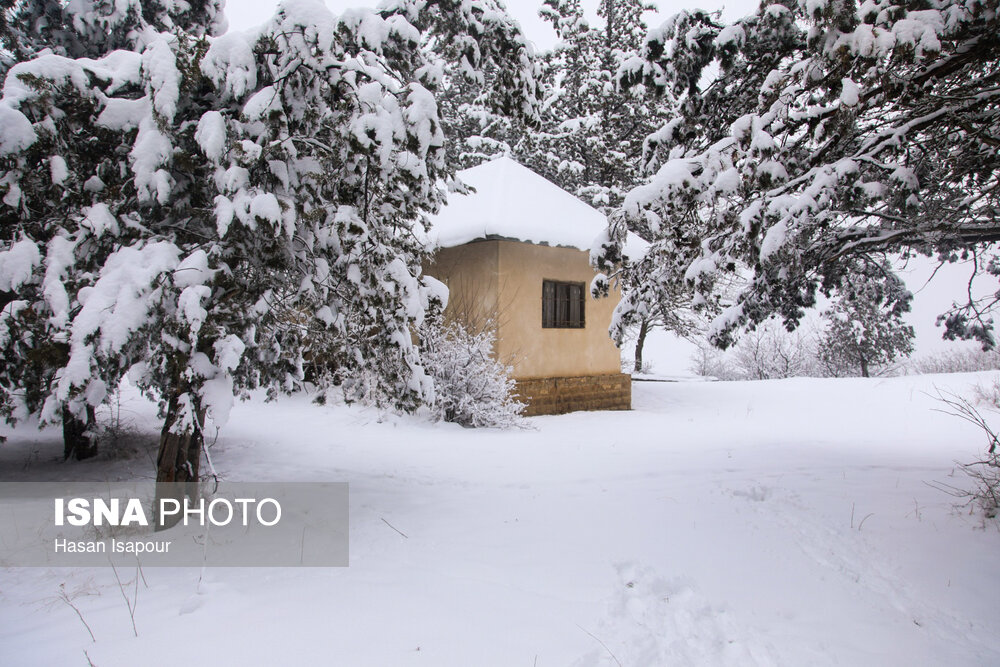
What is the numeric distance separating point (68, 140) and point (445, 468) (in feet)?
13.5

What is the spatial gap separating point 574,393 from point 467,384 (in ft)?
9.68

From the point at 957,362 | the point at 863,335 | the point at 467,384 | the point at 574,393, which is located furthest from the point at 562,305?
the point at 957,362

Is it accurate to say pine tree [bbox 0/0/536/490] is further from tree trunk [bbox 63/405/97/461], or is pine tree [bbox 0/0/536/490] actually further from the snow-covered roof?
the snow-covered roof

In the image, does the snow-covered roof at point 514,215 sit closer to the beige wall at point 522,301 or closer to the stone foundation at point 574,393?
the beige wall at point 522,301

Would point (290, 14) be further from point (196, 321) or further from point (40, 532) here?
point (40, 532)

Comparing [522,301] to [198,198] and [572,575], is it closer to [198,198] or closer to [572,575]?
[198,198]

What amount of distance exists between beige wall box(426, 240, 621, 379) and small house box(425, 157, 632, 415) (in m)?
0.02

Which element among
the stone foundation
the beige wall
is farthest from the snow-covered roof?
the stone foundation

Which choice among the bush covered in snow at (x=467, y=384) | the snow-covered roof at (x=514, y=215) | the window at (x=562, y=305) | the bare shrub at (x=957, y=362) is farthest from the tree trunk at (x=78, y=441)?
the bare shrub at (x=957, y=362)

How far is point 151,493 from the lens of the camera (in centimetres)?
446

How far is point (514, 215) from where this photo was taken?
923 centimetres

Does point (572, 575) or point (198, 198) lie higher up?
point (198, 198)

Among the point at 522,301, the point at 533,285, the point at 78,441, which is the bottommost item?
the point at 78,441

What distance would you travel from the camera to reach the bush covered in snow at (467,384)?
804cm
